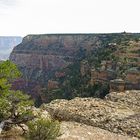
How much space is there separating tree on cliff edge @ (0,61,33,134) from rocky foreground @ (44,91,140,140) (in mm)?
2157

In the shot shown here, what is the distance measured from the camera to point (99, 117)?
20.4 m

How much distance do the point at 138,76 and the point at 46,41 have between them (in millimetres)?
106872

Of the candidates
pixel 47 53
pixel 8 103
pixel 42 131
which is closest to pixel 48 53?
pixel 47 53

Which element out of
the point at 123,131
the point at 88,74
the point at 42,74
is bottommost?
the point at 42,74

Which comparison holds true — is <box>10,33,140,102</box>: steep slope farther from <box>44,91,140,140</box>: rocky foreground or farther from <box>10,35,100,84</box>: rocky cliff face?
<box>44,91,140,140</box>: rocky foreground

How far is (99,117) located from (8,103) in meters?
5.60

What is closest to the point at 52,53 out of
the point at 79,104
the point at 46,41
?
the point at 46,41

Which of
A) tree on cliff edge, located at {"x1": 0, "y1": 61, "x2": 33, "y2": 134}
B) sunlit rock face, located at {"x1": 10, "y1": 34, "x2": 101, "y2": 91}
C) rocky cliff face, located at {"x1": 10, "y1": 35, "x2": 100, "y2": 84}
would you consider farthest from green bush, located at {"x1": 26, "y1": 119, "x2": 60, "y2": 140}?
rocky cliff face, located at {"x1": 10, "y1": 35, "x2": 100, "y2": 84}

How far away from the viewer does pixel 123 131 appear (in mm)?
18609

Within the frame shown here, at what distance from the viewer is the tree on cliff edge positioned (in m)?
16.9

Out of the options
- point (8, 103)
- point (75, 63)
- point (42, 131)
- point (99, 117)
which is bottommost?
point (75, 63)

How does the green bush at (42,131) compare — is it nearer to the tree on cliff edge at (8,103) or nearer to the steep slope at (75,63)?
the tree on cliff edge at (8,103)

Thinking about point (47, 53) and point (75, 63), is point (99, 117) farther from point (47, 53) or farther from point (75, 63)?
point (47, 53)

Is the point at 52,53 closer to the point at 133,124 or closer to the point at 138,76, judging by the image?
the point at 138,76
